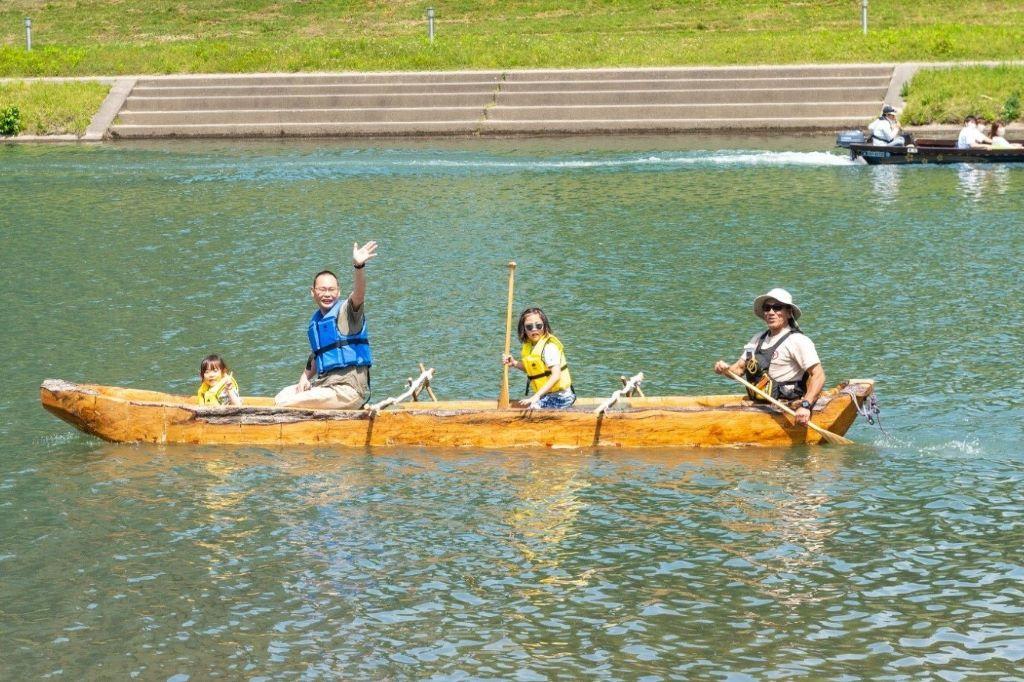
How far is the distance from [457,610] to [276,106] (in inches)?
1333

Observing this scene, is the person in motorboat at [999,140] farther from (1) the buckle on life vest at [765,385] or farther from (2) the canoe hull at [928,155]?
(1) the buckle on life vest at [765,385]

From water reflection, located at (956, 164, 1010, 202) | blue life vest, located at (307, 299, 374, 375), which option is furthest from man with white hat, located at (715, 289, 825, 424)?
water reflection, located at (956, 164, 1010, 202)

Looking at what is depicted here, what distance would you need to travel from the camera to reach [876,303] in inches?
774

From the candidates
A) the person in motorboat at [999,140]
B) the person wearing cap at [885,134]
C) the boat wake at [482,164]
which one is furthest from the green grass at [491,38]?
the boat wake at [482,164]

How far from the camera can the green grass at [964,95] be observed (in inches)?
1474

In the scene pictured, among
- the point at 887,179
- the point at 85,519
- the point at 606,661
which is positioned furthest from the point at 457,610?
the point at 887,179

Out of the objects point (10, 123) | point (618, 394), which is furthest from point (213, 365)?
point (10, 123)

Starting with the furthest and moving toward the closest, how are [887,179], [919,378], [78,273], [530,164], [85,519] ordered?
[530,164]
[887,179]
[78,273]
[919,378]
[85,519]

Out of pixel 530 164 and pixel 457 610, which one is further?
pixel 530 164

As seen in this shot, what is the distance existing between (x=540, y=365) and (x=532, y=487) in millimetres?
1523

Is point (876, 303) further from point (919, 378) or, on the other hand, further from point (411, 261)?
point (411, 261)

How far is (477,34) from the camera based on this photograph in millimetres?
50719

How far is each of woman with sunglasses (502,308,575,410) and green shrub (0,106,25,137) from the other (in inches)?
1253

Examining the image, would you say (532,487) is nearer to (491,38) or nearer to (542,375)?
(542,375)
